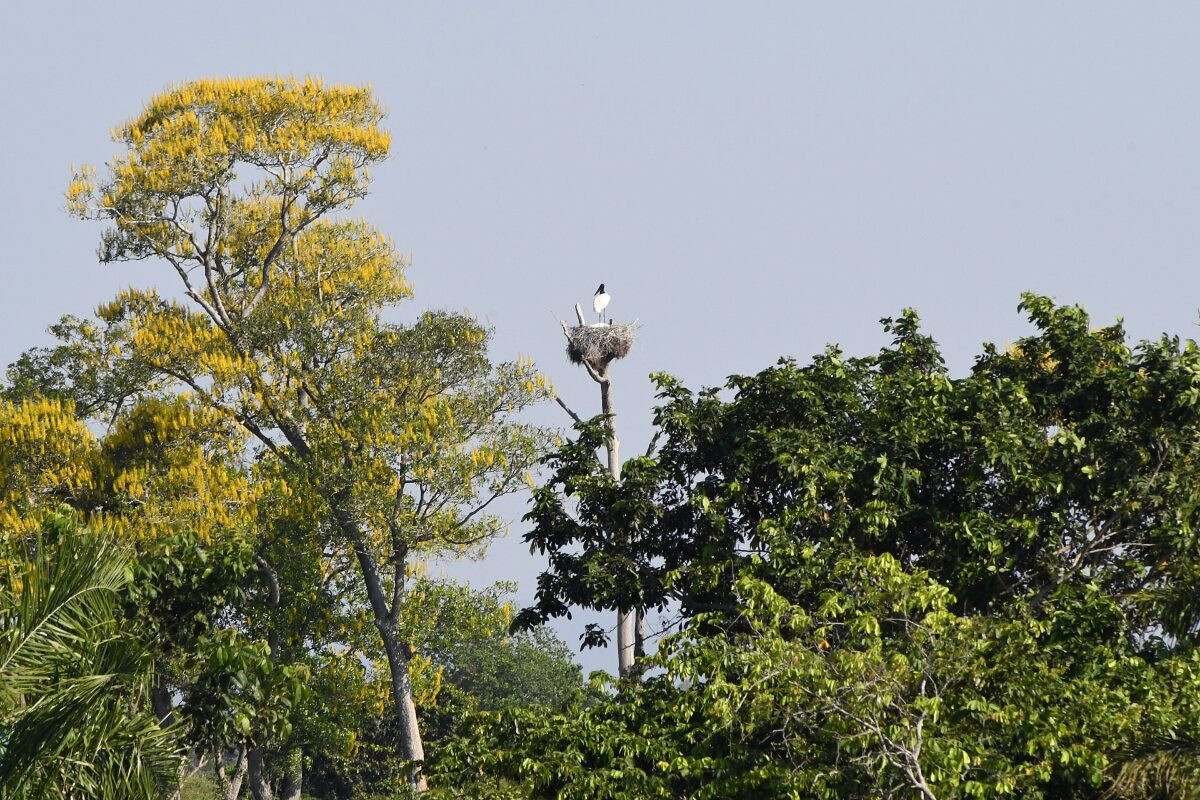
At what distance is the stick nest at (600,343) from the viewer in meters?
28.6

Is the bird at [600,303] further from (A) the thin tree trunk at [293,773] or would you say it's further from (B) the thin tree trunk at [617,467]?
(A) the thin tree trunk at [293,773]

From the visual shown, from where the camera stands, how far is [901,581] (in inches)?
572

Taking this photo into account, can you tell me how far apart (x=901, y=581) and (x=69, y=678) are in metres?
7.84

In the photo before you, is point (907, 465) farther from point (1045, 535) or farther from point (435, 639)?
point (435, 639)

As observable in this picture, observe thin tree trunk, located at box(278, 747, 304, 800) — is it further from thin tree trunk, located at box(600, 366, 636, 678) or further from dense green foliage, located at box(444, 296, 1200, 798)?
dense green foliage, located at box(444, 296, 1200, 798)

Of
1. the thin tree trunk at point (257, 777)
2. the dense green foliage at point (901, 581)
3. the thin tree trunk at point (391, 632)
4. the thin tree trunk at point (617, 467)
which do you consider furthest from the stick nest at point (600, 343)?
the thin tree trunk at point (257, 777)

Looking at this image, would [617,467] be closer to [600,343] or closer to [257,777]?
[600,343]

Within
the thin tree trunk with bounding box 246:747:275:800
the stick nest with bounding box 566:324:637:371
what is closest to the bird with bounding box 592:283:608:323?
the stick nest with bounding box 566:324:637:371

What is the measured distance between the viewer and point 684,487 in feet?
67.8

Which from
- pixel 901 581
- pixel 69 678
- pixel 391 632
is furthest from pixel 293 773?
pixel 69 678

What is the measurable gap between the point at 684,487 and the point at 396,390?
9.30 meters

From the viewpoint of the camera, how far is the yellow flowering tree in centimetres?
2719

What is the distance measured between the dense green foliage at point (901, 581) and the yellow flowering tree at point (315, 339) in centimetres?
724

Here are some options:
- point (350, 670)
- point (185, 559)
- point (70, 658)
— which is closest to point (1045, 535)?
point (185, 559)
